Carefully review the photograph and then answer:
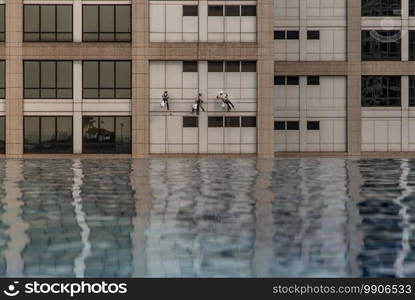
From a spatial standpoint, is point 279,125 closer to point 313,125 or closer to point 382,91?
point 313,125

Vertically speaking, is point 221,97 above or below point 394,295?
above

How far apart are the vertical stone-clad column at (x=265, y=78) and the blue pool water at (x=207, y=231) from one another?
2749cm

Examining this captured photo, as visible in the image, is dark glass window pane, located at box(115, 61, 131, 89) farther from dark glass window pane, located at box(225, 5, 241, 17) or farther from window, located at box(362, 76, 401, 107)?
window, located at box(362, 76, 401, 107)

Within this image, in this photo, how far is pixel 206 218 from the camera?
1446cm

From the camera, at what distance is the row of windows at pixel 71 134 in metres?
51.0

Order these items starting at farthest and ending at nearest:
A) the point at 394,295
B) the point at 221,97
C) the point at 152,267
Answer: the point at 221,97
the point at 152,267
the point at 394,295

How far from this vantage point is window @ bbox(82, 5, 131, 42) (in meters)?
51.0

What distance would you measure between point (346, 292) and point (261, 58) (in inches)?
1714

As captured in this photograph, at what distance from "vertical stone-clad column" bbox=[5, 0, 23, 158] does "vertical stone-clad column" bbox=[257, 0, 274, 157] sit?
17.5 metres

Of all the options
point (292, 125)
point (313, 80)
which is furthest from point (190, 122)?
point (313, 80)

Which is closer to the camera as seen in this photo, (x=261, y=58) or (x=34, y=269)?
(x=34, y=269)

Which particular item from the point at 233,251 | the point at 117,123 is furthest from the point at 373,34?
the point at 233,251

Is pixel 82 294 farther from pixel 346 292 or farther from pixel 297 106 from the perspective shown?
pixel 297 106

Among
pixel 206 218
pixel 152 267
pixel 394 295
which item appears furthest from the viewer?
pixel 206 218
